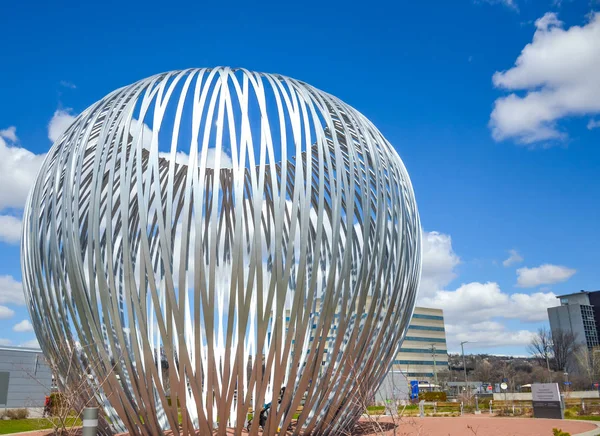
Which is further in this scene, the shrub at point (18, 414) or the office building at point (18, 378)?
the office building at point (18, 378)

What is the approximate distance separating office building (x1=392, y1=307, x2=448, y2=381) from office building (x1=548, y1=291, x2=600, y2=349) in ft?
68.7

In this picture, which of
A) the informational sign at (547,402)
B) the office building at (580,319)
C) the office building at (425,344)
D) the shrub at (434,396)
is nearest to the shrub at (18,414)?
the shrub at (434,396)

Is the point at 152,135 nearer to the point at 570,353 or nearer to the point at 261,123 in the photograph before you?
the point at 261,123

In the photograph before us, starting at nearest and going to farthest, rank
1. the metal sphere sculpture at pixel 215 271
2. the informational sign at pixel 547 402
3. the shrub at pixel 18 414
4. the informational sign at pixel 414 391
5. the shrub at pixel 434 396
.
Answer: the metal sphere sculpture at pixel 215 271
the informational sign at pixel 547 402
the informational sign at pixel 414 391
the shrub at pixel 18 414
the shrub at pixel 434 396

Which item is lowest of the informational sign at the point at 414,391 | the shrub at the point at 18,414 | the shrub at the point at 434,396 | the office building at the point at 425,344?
the shrub at the point at 18,414

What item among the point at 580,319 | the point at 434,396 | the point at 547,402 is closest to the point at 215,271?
the point at 547,402

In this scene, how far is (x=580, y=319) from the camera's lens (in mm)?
105250

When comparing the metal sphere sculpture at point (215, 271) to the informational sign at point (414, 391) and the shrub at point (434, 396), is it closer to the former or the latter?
the informational sign at point (414, 391)

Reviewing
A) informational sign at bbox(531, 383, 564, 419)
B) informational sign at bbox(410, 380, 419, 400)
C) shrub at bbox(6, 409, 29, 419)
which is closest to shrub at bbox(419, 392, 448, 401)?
informational sign at bbox(410, 380, 419, 400)

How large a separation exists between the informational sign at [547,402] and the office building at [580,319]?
87.0m

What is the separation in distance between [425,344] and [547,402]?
7980 centimetres

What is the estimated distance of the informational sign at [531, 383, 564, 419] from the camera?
23672 millimetres

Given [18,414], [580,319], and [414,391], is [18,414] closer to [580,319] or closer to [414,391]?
[414,391]

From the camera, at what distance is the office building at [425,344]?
314ft
